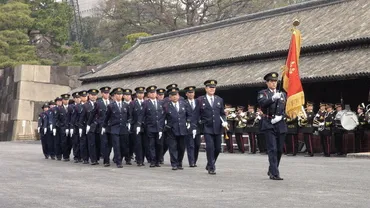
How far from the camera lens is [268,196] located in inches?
434

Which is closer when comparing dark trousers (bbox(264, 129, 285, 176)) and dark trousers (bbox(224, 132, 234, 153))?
dark trousers (bbox(264, 129, 285, 176))

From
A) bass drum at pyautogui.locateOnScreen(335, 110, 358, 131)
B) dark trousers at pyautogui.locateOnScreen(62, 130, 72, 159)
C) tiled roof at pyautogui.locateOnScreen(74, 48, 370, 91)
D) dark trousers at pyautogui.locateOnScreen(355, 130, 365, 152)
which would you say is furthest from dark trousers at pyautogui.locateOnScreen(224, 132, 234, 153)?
dark trousers at pyautogui.locateOnScreen(62, 130, 72, 159)

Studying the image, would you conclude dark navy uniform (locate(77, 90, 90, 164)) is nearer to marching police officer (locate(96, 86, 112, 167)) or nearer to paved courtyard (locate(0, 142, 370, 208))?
marching police officer (locate(96, 86, 112, 167))

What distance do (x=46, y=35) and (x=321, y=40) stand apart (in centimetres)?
3257

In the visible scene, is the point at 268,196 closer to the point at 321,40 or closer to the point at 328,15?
the point at 321,40

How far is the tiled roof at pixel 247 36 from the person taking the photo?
29594mm

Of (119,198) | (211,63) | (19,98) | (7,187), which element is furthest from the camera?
(19,98)

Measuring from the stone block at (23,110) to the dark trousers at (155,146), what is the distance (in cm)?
3079

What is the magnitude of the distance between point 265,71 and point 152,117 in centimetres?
1199

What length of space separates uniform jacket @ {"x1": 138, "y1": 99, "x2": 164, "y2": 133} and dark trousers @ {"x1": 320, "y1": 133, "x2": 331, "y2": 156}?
655cm

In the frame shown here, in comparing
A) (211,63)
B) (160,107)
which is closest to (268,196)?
(160,107)

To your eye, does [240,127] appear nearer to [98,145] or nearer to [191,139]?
[98,145]

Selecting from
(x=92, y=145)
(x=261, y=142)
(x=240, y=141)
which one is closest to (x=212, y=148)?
(x=92, y=145)

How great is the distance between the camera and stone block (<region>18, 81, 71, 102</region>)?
48.3 metres
